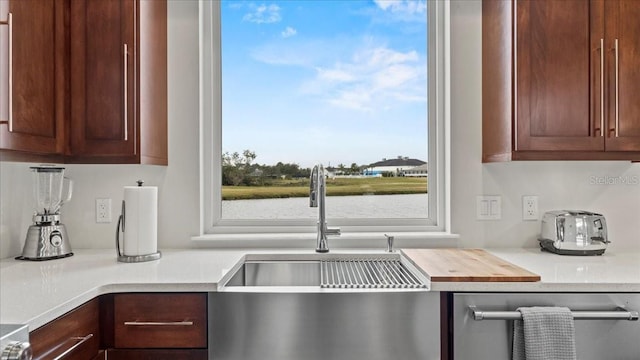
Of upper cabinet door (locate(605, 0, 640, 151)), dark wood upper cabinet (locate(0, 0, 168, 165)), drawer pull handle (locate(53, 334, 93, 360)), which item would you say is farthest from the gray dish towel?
dark wood upper cabinet (locate(0, 0, 168, 165))

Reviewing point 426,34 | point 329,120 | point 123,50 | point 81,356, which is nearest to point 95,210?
point 123,50

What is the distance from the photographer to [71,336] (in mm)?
1153

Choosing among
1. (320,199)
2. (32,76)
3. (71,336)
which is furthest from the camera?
(320,199)

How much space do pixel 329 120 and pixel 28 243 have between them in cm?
144

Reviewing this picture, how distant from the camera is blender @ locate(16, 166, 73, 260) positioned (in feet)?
5.51

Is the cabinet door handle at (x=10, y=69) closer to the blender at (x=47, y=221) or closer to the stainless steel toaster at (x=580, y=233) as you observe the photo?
the blender at (x=47, y=221)

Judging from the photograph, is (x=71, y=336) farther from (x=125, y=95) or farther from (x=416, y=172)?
(x=416, y=172)

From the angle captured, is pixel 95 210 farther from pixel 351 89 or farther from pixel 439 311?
pixel 439 311

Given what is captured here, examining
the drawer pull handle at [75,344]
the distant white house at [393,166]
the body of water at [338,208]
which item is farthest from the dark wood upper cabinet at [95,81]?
the distant white house at [393,166]

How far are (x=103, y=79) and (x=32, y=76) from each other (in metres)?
0.25

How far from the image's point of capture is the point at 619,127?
1.64 metres

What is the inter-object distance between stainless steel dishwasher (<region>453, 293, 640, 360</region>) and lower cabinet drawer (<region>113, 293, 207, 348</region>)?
85 cm

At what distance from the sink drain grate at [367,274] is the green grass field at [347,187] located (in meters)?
0.45

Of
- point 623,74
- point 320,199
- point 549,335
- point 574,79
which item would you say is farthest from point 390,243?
point 623,74
